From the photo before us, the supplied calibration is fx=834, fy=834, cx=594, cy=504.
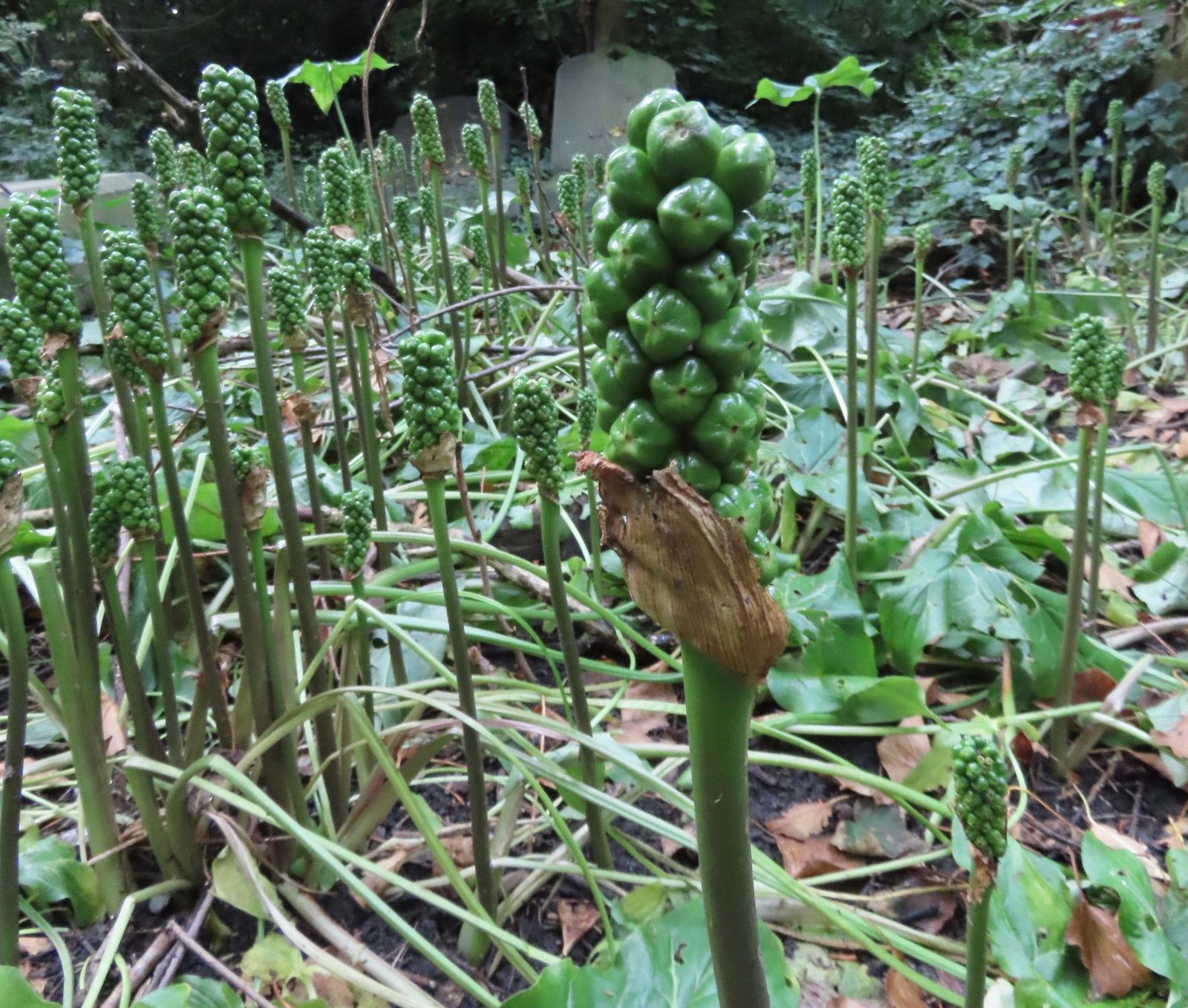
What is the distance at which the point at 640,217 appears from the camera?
47cm

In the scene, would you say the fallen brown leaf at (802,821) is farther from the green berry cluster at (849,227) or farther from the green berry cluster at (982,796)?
the green berry cluster at (849,227)

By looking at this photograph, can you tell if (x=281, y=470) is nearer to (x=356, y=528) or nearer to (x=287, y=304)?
(x=356, y=528)

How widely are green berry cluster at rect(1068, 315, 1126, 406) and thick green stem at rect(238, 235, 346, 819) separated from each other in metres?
1.02

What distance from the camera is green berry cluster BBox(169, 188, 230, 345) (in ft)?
2.74

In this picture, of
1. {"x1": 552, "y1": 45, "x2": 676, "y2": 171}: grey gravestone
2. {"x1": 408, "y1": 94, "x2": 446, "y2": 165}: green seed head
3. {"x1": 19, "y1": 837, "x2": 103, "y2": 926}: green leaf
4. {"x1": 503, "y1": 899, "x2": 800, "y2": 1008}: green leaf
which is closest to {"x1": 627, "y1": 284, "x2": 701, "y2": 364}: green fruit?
{"x1": 503, "y1": 899, "x2": 800, "y2": 1008}: green leaf

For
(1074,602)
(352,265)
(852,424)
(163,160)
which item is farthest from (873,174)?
(163,160)

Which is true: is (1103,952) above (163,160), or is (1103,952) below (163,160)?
below

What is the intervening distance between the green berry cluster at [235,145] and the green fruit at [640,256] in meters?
0.56

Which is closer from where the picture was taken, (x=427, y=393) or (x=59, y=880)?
(x=427, y=393)

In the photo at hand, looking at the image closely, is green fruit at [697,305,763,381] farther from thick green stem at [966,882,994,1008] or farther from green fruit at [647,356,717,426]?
thick green stem at [966,882,994,1008]

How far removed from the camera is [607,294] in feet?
1.55

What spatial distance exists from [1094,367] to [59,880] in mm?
1482

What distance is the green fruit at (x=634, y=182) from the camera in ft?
1.49

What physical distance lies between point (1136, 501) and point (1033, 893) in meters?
1.12
